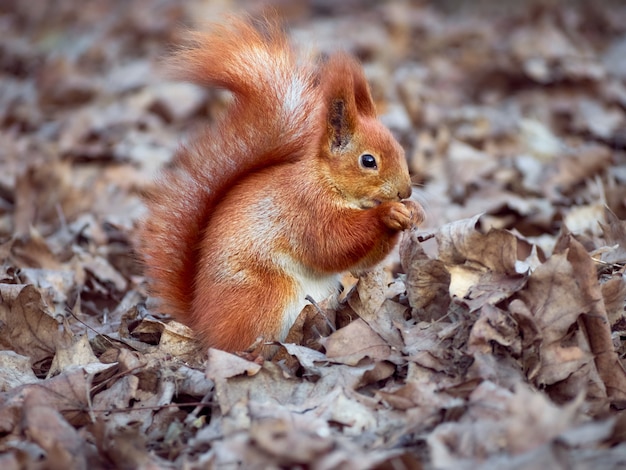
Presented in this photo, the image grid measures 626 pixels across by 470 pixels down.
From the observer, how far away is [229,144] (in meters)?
2.71

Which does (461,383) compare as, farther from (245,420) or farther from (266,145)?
(266,145)

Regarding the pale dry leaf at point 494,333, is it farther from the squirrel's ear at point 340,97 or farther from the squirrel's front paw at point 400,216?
the squirrel's ear at point 340,97

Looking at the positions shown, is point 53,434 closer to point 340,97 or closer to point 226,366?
point 226,366

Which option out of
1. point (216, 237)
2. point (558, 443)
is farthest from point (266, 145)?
point (558, 443)

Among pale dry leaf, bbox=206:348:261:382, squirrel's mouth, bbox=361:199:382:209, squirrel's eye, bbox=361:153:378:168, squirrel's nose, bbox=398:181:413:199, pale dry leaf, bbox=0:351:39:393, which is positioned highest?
squirrel's eye, bbox=361:153:378:168

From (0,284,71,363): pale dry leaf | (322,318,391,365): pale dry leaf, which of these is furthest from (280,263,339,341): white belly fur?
(0,284,71,363): pale dry leaf

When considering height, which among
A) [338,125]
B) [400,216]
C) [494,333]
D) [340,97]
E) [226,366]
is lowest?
[226,366]

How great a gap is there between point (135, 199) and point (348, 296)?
2302mm

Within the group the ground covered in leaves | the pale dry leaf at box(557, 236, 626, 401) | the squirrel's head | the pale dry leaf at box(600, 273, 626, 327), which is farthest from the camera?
the squirrel's head

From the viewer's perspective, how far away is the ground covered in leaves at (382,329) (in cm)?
189

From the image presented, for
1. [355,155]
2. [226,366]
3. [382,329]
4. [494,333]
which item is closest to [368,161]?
[355,155]

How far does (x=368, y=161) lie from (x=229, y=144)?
1.67 feet

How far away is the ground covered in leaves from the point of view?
6.20ft

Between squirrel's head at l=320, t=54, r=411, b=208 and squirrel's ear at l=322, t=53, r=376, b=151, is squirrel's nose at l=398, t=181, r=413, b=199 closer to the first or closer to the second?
squirrel's head at l=320, t=54, r=411, b=208
